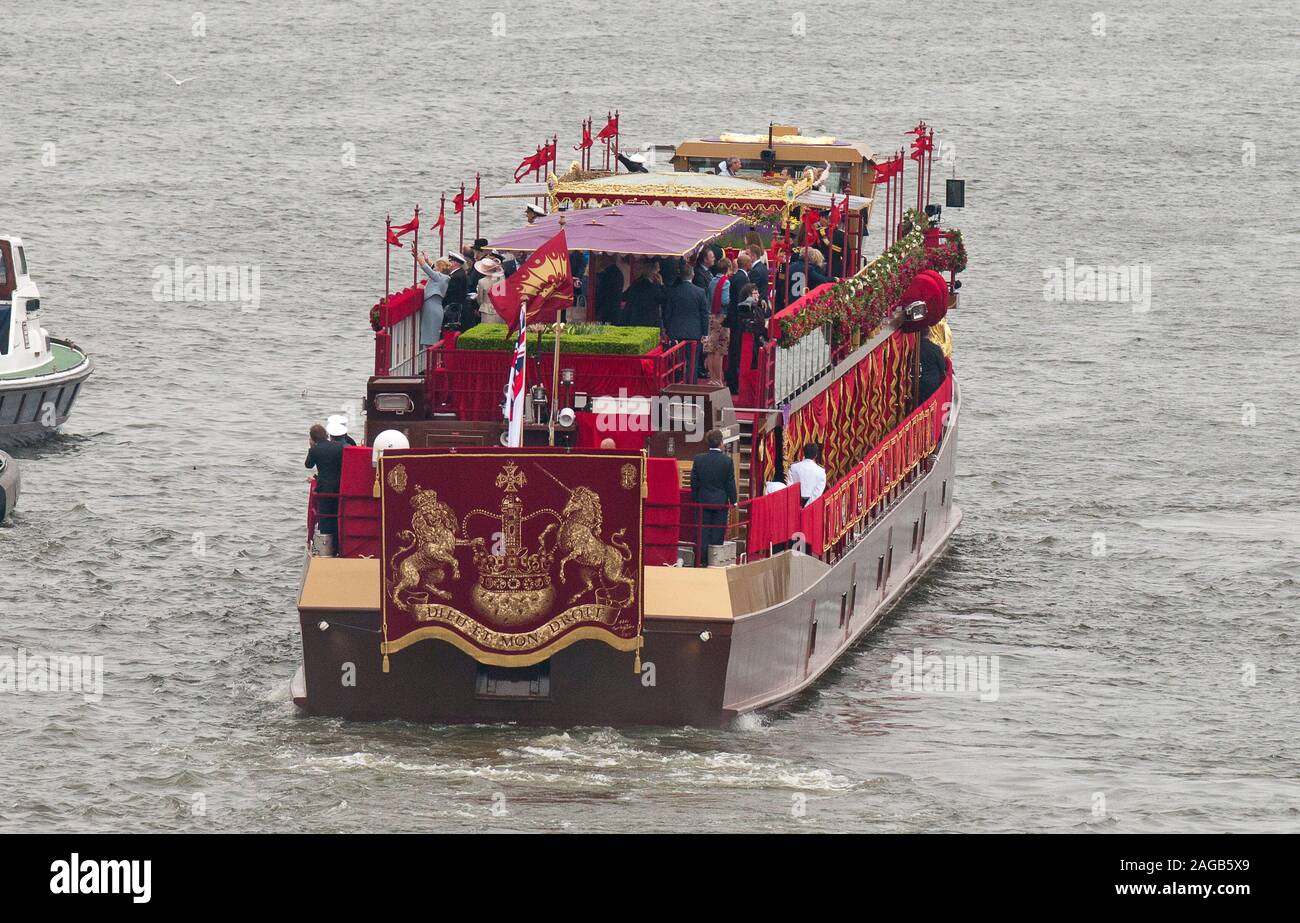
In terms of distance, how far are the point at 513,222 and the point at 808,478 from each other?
44563mm

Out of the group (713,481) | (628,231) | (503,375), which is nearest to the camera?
(713,481)

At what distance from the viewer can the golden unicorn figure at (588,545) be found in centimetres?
2653

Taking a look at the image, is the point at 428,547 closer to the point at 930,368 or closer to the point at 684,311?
the point at 684,311

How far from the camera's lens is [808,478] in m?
30.7

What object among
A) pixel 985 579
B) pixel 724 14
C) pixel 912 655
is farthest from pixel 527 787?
pixel 724 14

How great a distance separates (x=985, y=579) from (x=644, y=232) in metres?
10.1

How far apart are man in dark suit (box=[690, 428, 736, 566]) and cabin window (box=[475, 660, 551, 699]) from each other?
6.39 feet

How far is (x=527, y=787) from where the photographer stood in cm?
2608

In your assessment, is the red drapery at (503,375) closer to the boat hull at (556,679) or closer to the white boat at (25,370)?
the boat hull at (556,679)

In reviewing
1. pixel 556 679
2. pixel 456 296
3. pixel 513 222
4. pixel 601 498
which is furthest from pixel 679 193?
pixel 513 222

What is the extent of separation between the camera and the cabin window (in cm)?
2755

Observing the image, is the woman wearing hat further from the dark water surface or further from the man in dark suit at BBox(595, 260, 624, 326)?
the dark water surface
